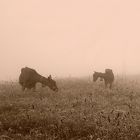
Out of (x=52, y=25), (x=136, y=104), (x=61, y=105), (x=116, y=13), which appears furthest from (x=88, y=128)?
(x=52, y=25)

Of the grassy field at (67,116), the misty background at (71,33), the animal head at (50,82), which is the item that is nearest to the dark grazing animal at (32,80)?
the animal head at (50,82)

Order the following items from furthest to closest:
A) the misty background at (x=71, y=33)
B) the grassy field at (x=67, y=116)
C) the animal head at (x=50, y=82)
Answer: the misty background at (x=71, y=33), the animal head at (x=50, y=82), the grassy field at (x=67, y=116)

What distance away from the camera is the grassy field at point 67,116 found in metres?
14.8

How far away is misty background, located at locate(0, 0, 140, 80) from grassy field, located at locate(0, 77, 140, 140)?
8291 centimetres

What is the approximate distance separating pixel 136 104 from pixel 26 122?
698 centimetres

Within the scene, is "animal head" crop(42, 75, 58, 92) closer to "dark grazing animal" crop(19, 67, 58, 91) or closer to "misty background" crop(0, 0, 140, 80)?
"dark grazing animal" crop(19, 67, 58, 91)

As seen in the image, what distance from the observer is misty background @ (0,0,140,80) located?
126 metres

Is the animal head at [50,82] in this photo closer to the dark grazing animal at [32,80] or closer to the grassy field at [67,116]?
the dark grazing animal at [32,80]

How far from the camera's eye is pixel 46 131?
594 inches

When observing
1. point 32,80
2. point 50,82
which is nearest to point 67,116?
point 50,82

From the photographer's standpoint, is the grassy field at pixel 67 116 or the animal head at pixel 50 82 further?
the animal head at pixel 50 82

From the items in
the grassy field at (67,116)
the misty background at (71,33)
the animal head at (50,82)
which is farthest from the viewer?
the misty background at (71,33)

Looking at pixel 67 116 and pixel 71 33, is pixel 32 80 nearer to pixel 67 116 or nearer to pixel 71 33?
pixel 67 116

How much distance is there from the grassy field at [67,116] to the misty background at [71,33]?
82.9 metres
